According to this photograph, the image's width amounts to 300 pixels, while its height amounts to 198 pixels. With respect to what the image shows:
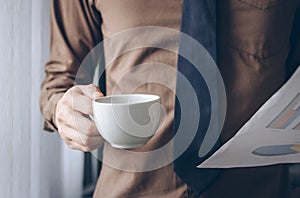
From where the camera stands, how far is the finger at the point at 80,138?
2.17ft

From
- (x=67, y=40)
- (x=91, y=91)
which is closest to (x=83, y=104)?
(x=91, y=91)

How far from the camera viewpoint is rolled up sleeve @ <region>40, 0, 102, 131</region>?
74cm

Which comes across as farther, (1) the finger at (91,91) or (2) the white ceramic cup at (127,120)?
(1) the finger at (91,91)

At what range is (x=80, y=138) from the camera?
665 millimetres

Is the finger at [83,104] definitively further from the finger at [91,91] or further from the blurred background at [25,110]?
the blurred background at [25,110]

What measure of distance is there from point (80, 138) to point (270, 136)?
10.2 inches

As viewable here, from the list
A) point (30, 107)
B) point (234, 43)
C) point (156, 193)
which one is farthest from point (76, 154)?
point (234, 43)

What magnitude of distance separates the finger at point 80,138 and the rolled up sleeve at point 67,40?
5 centimetres

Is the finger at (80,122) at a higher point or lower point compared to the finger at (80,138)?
higher

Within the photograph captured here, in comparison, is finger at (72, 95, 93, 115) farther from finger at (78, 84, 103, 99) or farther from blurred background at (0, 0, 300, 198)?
blurred background at (0, 0, 300, 198)

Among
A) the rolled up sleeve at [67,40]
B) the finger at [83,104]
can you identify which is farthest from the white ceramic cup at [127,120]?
the rolled up sleeve at [67,40]

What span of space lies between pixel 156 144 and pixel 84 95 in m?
0.13

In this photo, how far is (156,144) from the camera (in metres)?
0.68

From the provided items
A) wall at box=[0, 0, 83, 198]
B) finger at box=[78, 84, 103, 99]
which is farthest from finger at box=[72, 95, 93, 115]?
wall at box=[0, 0, 83, 198]
